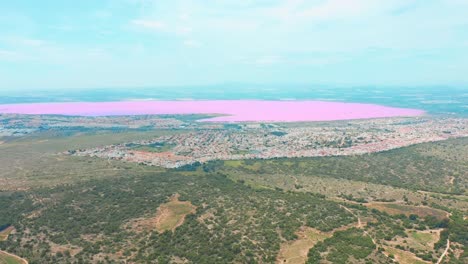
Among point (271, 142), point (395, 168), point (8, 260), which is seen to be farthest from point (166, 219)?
point (271, 142)

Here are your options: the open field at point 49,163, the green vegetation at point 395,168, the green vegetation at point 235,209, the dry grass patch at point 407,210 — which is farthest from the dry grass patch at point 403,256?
the open field at point 49,163

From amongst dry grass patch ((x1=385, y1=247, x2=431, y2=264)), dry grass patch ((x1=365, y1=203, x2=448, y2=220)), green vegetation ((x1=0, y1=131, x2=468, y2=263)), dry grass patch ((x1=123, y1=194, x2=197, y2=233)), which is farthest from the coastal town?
dry grass patch ((x1=385, y1=247, x2=431, y2=264))

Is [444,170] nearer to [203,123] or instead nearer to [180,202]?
[180,202]

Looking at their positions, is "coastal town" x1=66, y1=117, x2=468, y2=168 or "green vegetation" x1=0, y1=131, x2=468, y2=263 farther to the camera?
"coastal town" x1=66, y1=117, x2=468, y2=168

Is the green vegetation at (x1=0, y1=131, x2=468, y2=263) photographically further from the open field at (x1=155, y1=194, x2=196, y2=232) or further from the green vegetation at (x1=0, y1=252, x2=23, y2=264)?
the green vegetation at (x1=0, y1=252, x2=23, y2=264)

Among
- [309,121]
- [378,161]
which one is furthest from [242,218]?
[309,121]

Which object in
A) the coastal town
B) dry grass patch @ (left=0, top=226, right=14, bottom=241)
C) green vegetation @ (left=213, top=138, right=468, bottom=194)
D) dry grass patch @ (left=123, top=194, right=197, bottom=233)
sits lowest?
dry grass patch @ (left=0, top=226, right=14, bottom=241)
